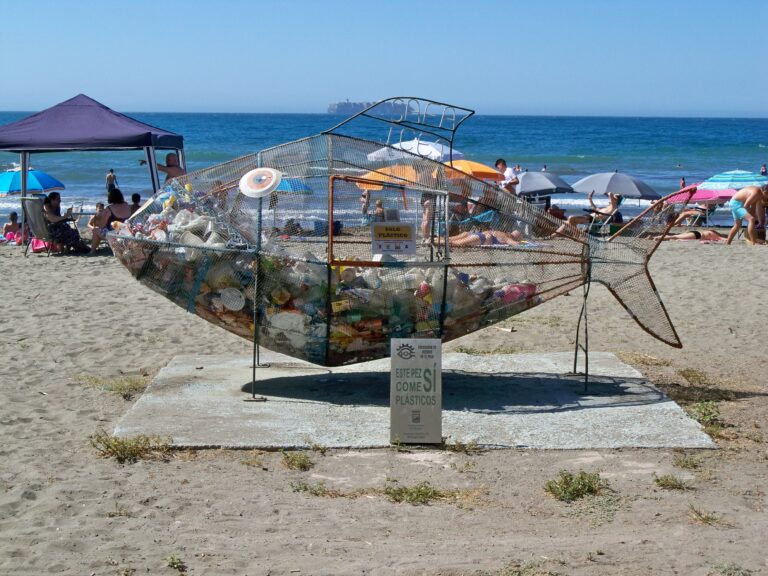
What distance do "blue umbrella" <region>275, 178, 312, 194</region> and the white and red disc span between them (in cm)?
12

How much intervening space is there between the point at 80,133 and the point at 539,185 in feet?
36.3

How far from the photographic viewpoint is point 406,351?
22.2ft

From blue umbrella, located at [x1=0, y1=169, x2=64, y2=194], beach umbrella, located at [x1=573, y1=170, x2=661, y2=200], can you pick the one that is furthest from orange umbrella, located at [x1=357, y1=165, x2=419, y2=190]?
beach umbrella, located at [x1=573, y1=170, x2=661, y2=200]

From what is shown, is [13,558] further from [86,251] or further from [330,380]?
[86,251]

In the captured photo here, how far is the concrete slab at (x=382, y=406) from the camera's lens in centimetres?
693

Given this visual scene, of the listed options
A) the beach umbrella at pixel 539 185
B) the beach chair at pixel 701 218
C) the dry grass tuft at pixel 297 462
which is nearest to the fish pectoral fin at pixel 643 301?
the dry grass tuft at pixel 297 462

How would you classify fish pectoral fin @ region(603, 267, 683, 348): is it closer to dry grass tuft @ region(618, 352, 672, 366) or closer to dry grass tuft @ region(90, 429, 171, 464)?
dry grass tuft @ region(618, 352, 672, 366)

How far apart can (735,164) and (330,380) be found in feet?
166

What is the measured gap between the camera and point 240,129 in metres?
92.0

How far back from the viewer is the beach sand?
4938mm

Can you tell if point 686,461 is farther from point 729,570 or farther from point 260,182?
point 260,182

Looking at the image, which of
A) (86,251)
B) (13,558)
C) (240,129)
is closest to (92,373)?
(13,558)

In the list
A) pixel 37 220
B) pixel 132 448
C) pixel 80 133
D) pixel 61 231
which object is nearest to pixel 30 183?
pixel 80 133

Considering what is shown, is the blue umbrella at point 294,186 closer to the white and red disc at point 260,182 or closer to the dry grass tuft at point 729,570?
the white and red disc at point 260,182
